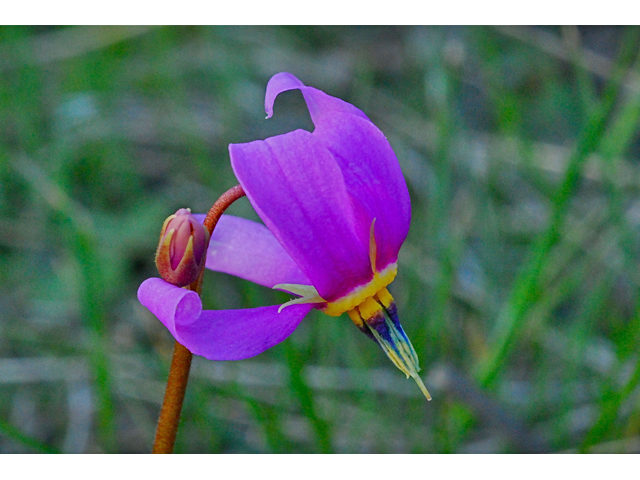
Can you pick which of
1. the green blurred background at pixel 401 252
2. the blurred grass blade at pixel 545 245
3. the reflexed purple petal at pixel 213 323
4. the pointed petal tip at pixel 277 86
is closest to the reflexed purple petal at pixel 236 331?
the reflexed purple petal at pixel 213 323

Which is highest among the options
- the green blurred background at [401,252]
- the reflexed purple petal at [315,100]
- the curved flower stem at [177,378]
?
the reflexed purple petal at [315,100]

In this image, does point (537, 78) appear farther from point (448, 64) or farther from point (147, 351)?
point (147, 351)

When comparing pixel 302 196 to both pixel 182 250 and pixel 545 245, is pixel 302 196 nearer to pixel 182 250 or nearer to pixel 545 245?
pixel 182 250

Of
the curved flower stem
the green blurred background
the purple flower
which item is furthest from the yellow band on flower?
the green blurred background

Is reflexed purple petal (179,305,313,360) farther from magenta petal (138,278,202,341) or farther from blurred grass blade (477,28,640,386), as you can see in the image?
blurred grass blade (477,28,640,386)

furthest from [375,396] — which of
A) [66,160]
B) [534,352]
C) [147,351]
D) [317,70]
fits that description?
[317,70]

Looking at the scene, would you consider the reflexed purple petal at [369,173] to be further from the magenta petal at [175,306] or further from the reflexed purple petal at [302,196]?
the magenta petal at [175,306]
